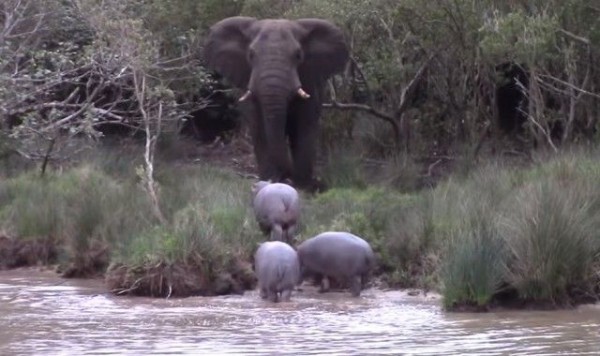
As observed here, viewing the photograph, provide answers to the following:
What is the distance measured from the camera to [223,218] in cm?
1380

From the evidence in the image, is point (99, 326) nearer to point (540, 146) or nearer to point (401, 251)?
point (401, 251)

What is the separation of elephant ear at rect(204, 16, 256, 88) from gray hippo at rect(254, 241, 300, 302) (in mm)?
6187

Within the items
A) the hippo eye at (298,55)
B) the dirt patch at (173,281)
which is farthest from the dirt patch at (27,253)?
the hippo eye at (298,55)

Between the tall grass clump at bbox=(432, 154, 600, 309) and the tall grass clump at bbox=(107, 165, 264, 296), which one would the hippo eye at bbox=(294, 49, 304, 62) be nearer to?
the tall grass clump at bbox=(107, 165, 264, 296)

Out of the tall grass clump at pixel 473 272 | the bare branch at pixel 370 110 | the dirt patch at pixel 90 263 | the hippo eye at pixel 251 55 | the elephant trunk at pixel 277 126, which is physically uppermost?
the hippo eye at pixel 251 55

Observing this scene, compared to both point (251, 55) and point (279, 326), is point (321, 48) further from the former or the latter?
point (279, 326)

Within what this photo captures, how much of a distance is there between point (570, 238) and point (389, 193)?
513 centimetres

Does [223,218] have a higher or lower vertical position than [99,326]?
higher

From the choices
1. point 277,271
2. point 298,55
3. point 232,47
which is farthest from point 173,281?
point 232,47

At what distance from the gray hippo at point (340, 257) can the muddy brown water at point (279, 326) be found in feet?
0.66

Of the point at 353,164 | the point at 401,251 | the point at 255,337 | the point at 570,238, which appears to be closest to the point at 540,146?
the point at 353,164

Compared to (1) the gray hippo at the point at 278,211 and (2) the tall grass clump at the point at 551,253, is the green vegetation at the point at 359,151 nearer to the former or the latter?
(2) the tall grass clump at the point at 551,253

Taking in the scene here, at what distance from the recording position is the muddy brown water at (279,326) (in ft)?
33.2

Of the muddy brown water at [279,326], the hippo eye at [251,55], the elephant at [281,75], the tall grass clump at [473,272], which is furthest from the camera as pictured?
the hippo eye at [251,55]
